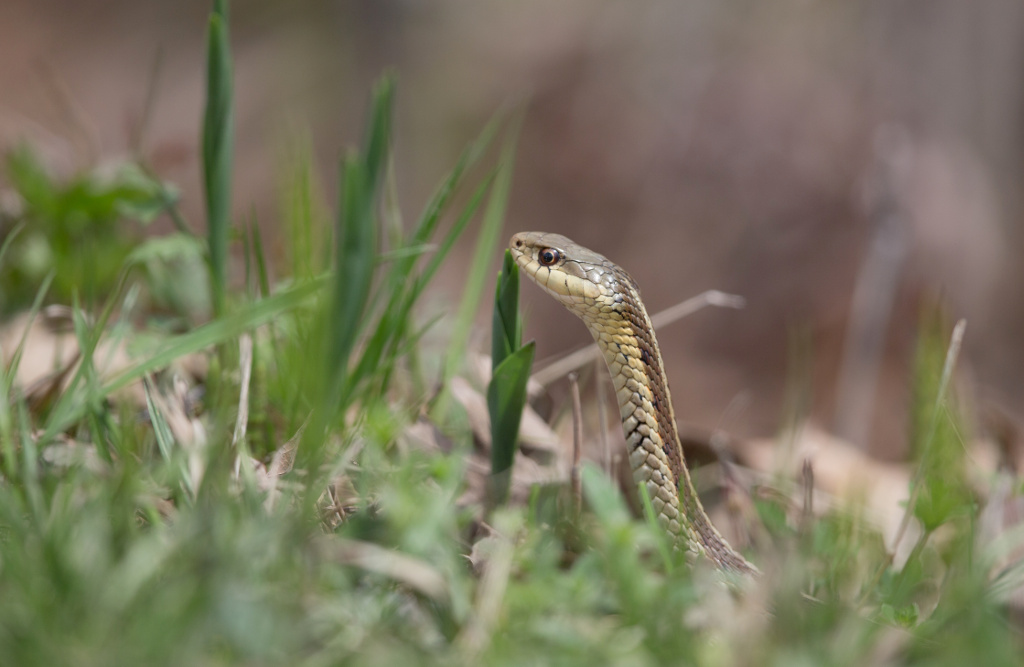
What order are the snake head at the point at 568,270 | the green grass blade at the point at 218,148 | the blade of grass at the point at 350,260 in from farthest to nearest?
1. the snake head at the point at 568,270
2. the green grass blade at the point at 218,148
3. the blade of grass at the point at 350,260

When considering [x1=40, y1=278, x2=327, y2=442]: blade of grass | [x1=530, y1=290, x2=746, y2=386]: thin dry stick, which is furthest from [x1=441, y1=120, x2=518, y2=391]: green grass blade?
[x1=40, y1=278, x2=327, y2=442]: blade of grass

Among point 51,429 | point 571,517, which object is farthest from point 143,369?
point 571,517

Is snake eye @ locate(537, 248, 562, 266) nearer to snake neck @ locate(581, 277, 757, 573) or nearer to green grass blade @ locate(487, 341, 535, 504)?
snake neck @ locate(581, 277, 757, 573)

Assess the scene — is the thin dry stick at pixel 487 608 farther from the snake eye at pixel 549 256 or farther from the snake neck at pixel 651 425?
the snake eye at pixel 549 256

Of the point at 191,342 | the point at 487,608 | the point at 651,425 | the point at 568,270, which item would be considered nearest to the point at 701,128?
the point at 568,270

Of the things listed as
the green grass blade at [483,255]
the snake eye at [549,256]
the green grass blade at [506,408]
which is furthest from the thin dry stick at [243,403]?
the snake eye at [549,256]

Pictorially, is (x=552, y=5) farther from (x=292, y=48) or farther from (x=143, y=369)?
(x=143, y=369)

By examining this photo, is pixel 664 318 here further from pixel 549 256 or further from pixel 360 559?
pixel 360 559
